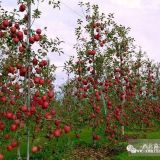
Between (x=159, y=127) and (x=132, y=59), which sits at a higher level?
(x=132, y=59)

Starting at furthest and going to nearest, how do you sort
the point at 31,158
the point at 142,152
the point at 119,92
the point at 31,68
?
the point at 119,92
the point at 142,152
the point at 31,158
the point at 31,68

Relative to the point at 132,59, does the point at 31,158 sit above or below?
below

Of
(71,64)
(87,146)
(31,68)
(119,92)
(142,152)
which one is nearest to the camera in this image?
(31,68)

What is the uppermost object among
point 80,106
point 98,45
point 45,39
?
point 98,45

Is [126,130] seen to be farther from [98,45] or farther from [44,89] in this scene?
[44,89]

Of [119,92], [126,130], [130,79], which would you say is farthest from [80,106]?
[126,130]

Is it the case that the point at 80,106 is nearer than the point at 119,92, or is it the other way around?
the point at 80,106

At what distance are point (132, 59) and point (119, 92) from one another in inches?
138

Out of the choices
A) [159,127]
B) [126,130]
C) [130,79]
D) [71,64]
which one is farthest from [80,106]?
[159,127]

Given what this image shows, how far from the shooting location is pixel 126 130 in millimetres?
25953

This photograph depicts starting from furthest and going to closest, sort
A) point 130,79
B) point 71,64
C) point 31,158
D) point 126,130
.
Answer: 1. point 126,130
2. point 130,79
3. point 71,64
4. point 31,158

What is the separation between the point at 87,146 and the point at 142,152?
2.61m

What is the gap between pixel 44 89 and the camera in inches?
422

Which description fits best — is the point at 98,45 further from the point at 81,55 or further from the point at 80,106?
the point at 80,106
